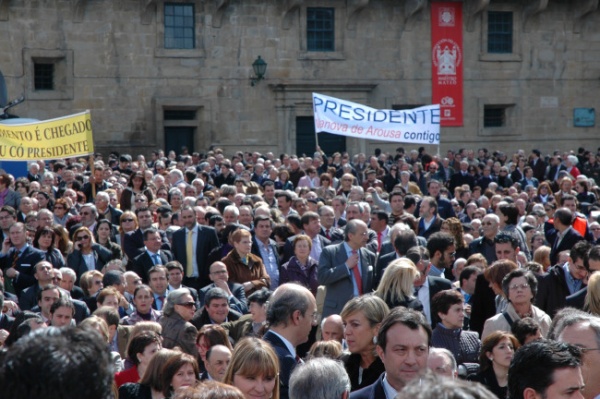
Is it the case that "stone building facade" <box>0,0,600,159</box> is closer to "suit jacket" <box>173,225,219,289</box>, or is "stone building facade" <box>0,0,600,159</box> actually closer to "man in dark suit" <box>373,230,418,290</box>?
"suit jacket" <box>173,225,219,289</box>

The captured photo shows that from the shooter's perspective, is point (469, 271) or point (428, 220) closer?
point (469, 271)

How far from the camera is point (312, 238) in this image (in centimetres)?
1259

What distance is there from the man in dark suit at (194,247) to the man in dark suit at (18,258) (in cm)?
190

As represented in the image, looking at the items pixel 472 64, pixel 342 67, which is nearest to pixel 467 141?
pixel 472 64

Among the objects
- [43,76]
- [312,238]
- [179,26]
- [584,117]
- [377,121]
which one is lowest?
[312,238]

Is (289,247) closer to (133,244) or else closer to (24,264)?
(133,244)

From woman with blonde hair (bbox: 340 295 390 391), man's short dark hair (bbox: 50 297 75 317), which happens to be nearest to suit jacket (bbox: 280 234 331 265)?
man's short dark hair (bbox: 50 297 75 317)

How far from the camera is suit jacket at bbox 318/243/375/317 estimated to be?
10.1 m

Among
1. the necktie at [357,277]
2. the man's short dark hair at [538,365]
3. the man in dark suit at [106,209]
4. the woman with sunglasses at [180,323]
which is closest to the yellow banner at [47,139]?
the man in dark suit at [106,209]

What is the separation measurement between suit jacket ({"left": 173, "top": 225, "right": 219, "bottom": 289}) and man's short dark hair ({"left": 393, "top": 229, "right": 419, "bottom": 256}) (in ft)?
10.4

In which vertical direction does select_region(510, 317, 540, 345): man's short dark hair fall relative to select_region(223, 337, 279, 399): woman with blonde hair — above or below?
below

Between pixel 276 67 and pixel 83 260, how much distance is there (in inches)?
758

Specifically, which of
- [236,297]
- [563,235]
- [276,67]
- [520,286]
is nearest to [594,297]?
[520,286]

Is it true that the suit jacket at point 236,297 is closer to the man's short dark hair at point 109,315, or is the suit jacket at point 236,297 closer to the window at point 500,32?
the man's short dark hair at point 109,315
